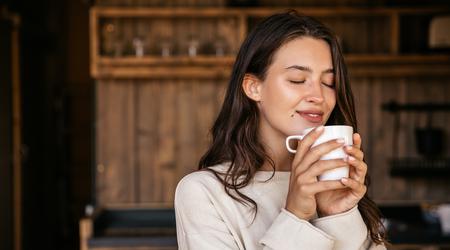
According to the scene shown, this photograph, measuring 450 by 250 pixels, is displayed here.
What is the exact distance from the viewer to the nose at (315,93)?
123cm

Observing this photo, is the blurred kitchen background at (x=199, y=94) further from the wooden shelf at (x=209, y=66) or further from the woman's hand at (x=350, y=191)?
the woman's hand at (x=350, y=191)

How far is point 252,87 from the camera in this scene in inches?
53.5

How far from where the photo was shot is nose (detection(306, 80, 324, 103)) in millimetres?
1232

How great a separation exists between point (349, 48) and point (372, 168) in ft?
2.62

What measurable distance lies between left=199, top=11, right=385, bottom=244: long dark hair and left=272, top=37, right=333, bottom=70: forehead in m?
0.01

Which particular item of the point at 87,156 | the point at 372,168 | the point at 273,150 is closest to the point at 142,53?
the point at 372,168

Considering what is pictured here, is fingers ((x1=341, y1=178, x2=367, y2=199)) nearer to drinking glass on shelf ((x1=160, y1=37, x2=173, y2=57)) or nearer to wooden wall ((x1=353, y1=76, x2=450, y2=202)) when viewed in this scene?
drinking glass on shelf ((x1=160, y1=37, x2=173, y2=57))

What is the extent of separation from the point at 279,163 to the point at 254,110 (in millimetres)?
124

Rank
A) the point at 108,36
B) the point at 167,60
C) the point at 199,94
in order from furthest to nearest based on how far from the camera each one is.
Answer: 1. the point at 199,94
2. the point at 108,36
3. the point at 167,60

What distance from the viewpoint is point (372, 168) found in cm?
428

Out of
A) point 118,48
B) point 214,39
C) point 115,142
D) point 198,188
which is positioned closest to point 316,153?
point 198,188

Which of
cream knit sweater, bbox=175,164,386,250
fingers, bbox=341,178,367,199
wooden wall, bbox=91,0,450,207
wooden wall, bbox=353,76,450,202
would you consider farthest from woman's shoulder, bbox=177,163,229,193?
wooden wall, bbox=353,76,450,202

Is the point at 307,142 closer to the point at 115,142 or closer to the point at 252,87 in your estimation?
the point at 252,87

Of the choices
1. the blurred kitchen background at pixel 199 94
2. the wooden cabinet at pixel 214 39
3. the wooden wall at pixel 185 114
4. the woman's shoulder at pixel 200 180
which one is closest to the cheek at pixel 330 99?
the woman's shoulder at pixel 200 180
